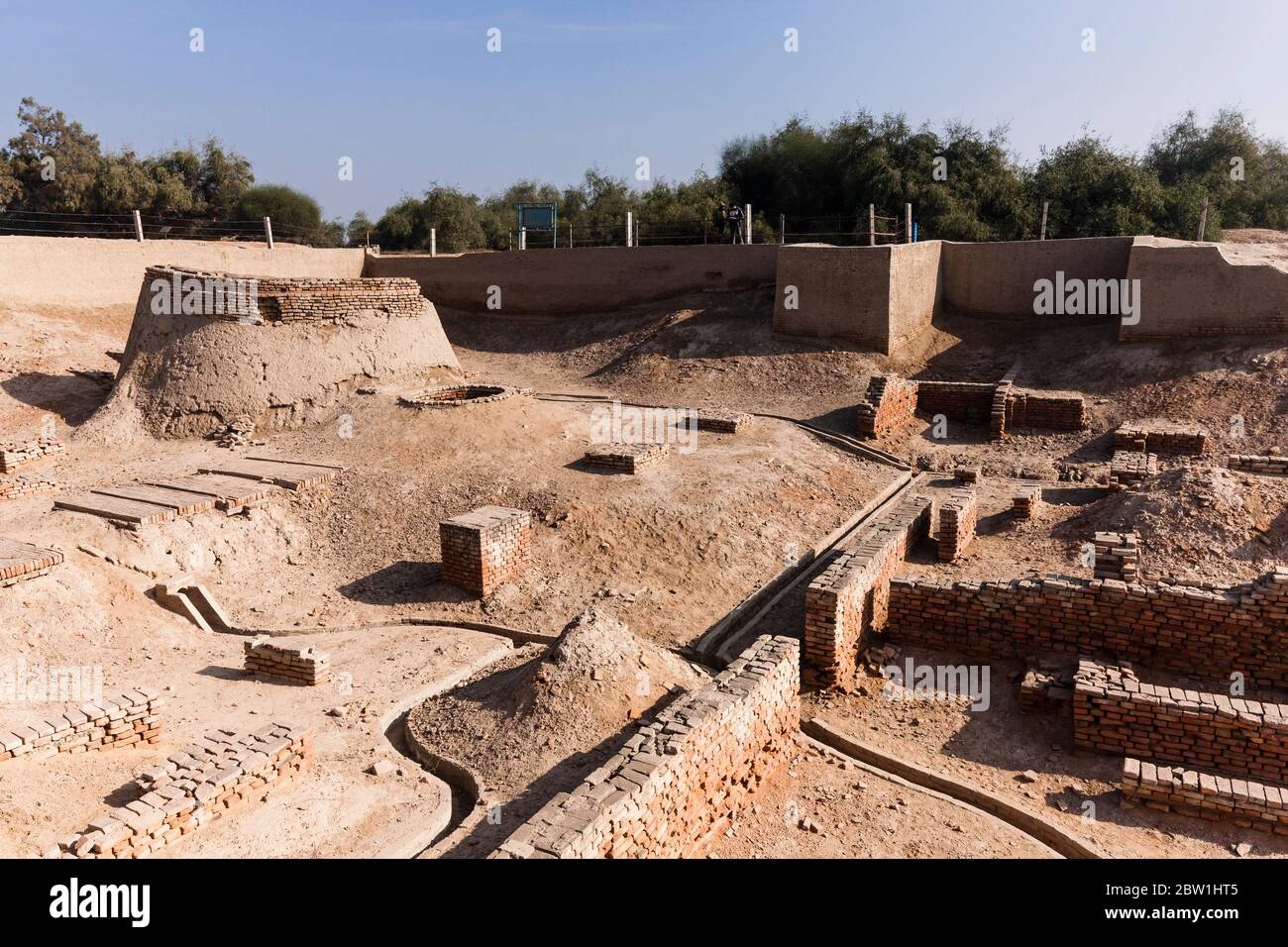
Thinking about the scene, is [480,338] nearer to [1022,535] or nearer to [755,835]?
[1022,535]

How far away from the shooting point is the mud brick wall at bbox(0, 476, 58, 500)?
1093 centimetres

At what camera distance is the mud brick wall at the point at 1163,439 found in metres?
12.5

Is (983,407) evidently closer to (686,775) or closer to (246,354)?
(246,354)

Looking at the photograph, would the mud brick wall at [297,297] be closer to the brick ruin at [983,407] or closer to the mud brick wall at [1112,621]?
the brick ruin at [983,407]

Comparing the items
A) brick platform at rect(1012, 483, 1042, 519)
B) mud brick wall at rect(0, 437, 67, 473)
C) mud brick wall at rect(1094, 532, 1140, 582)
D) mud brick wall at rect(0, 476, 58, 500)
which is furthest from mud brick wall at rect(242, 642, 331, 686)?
brick platform at rect(1012, 483, 1042, 519)

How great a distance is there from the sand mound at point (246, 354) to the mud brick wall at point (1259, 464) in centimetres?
1081

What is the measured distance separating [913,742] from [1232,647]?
2693 mm

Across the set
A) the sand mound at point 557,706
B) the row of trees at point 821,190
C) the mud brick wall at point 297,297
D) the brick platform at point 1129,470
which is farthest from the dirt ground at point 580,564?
the row of trees at point 821,190

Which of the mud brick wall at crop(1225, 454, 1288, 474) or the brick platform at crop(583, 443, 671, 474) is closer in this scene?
the mud brick wall at crop(1225, 454, 1288, 474)

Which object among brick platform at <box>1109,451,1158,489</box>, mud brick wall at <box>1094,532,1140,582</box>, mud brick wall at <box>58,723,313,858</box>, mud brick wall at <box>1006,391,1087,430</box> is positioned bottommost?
mud brick wall at <box>58,723,313,858</box>

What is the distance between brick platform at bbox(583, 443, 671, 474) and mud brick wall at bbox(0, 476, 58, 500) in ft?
20.8

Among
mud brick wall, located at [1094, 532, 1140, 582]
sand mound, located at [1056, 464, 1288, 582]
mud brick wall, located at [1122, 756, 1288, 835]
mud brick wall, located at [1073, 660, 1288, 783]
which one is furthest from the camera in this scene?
sand mound, located at [1056, 464, 1288, 582]

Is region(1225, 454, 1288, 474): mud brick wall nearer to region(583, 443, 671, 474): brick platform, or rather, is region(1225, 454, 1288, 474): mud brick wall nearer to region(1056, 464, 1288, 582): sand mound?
region(1056, 464, 1288, 582): sand mound
